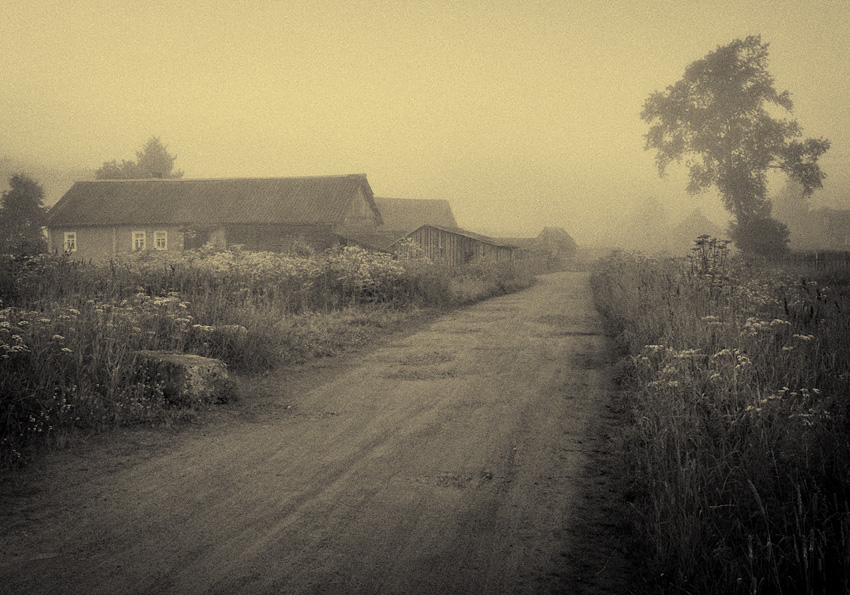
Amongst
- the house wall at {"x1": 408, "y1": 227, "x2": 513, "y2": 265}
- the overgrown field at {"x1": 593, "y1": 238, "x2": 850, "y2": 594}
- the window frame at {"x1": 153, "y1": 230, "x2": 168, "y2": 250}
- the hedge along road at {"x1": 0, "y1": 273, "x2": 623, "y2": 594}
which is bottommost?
the hedge along road at {"x1": 0, "y1": 273, "x2": 623, "y2": 594}

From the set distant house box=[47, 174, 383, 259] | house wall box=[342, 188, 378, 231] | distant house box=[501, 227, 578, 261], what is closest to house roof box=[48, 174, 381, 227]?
distant house box=[47, 174, 383, 259]

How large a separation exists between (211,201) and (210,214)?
1801 millimetres

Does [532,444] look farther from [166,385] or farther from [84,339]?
[84,339]

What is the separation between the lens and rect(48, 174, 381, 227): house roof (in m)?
36.8

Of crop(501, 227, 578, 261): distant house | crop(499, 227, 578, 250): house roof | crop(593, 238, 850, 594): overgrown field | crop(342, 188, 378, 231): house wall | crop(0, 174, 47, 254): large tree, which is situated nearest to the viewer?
crop(593, 238, 850, 594): overgrown field

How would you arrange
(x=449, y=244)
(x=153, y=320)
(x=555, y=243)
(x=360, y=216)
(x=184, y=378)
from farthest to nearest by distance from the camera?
1. (x=555, y=243)
2. (x=360, y=216)
3. (x=449, y=244)
4. (x=153, y=320)
5. (x=184, y=378)

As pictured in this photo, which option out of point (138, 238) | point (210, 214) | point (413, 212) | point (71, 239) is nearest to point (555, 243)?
point (413, 212)

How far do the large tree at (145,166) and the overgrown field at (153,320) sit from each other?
56492 millimetres

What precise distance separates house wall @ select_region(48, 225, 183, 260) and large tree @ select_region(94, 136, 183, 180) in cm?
2760

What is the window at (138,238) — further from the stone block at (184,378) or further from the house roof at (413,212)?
the stone block at (184,378)

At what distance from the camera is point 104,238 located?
39.3 meters

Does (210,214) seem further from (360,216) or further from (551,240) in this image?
(551,240)

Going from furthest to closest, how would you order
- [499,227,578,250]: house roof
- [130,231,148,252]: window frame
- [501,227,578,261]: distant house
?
1. [499,227,578,250]: house roof
2. [501,227,578,261]: distant house
3. [130,231,148,252]: window frame

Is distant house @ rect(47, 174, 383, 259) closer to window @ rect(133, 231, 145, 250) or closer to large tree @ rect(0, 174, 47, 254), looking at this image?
window @ rect(133, 231, 145, 250)
